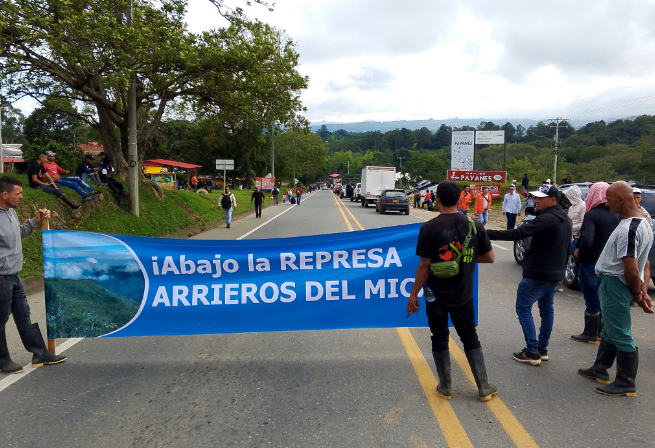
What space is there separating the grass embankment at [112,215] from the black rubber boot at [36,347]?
4.35 metres

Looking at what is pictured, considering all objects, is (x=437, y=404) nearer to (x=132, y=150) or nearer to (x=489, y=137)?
(x=132, y=150)

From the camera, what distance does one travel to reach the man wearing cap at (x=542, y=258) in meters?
4.54

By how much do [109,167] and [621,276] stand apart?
44.1 feet

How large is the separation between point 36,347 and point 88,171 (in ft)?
32.1

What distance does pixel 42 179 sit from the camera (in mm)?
11148

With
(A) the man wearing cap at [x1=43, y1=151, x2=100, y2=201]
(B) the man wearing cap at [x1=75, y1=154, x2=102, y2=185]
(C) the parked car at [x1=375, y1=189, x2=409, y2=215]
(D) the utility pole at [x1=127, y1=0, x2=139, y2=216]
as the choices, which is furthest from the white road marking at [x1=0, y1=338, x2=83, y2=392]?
(C) the parked car at [x1=375, y1=189, x2=409, y2=215]

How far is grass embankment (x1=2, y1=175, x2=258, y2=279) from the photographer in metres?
9.66

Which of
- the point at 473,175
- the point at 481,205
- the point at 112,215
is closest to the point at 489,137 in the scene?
the point at 473,175

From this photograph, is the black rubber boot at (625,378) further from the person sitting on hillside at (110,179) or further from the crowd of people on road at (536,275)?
the person sitting on hillside at (110,179)

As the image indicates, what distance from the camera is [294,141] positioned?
81688 millimetres

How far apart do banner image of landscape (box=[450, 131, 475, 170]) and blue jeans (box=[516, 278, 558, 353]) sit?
54.8 m

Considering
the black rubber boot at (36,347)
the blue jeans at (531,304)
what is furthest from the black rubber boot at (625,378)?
the black rubber boot at (36,347)

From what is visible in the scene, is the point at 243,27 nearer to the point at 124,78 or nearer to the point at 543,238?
the point at 124,78

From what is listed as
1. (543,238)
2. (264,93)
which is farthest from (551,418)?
(264,93)
